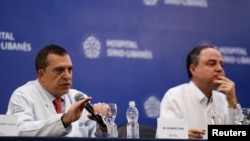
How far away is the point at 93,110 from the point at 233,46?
226cm

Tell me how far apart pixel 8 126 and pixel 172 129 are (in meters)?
0.89

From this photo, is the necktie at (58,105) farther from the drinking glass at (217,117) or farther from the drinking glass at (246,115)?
the drinking glass at (246,115)

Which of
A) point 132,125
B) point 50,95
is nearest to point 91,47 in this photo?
point 50,95

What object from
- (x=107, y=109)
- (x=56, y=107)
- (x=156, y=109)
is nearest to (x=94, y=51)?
(x=156, y=109)

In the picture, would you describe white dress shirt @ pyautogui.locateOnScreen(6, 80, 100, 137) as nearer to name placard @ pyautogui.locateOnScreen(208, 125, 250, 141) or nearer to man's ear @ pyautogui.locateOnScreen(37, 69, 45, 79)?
man's ear @ pyautogui.locateOnScreen(37, 69, 45, 79)

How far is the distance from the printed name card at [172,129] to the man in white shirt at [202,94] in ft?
2.65

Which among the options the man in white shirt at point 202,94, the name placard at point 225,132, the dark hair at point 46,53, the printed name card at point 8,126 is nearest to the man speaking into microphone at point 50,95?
the dark hair at point 46,53

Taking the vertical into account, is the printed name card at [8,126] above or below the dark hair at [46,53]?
below

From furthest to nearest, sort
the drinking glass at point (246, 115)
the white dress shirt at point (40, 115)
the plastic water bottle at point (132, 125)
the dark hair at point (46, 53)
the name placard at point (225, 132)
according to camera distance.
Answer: the dark hair at point (46, 53)
the drinking glass at point (246, 115)
the plastic water bottle at point (132, 125)
the white dress shirt at point (40, 115)
the name placard at point (225, 132)

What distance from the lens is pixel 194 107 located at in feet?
14.6

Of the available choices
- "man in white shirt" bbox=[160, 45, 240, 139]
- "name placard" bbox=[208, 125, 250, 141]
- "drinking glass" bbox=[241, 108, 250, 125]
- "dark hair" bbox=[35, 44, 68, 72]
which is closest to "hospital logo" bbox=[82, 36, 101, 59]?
"man in white shirt" bbox=[160, 45, 240, 139]

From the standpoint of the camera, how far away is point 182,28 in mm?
5430

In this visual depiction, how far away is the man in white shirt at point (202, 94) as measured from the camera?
4.32 meters

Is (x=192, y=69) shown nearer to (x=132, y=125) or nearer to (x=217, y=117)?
(x=217, y=117)
